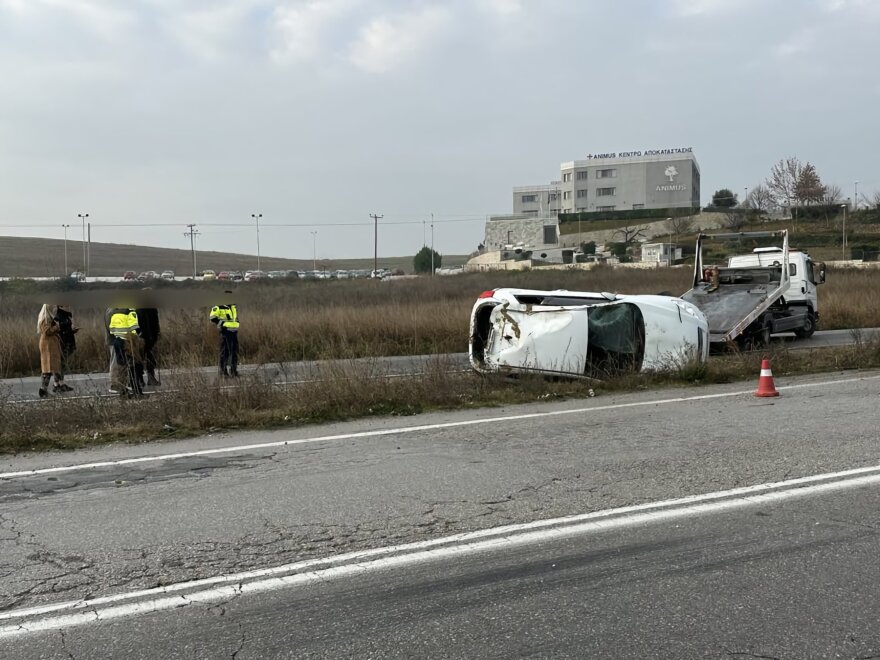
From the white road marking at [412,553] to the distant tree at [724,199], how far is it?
380 ft

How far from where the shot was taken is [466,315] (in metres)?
21.7

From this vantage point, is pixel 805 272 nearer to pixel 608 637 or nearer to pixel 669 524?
pixel 669 524

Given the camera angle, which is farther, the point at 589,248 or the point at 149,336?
the point at 589,248

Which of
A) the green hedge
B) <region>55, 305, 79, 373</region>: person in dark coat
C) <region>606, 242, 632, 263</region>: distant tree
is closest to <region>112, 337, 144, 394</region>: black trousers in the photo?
<region>55, 305, 79, 373</region>: person in dark coat

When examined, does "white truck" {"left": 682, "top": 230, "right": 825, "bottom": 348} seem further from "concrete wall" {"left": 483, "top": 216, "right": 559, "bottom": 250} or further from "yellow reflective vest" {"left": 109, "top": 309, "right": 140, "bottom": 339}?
"concrete wall" {"left": 483, "top": 216, "right": 559, "bottom": 250}

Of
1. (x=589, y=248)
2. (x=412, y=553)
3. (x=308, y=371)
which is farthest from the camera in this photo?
(x=589, y=248)

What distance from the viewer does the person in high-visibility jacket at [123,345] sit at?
36.9ft

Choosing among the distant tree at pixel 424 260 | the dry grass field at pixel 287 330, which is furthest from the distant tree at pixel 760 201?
the dry grass field at pixel 287 330

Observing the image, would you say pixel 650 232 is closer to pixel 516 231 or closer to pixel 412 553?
pixel 516 231

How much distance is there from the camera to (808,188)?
300ft

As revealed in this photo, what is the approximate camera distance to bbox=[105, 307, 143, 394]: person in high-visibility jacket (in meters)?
11.2

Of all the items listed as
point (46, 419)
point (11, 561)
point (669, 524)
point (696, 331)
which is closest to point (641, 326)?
point (696, 331)

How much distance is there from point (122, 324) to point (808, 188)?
313 ft

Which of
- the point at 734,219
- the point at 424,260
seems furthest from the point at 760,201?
the point at 424,260
